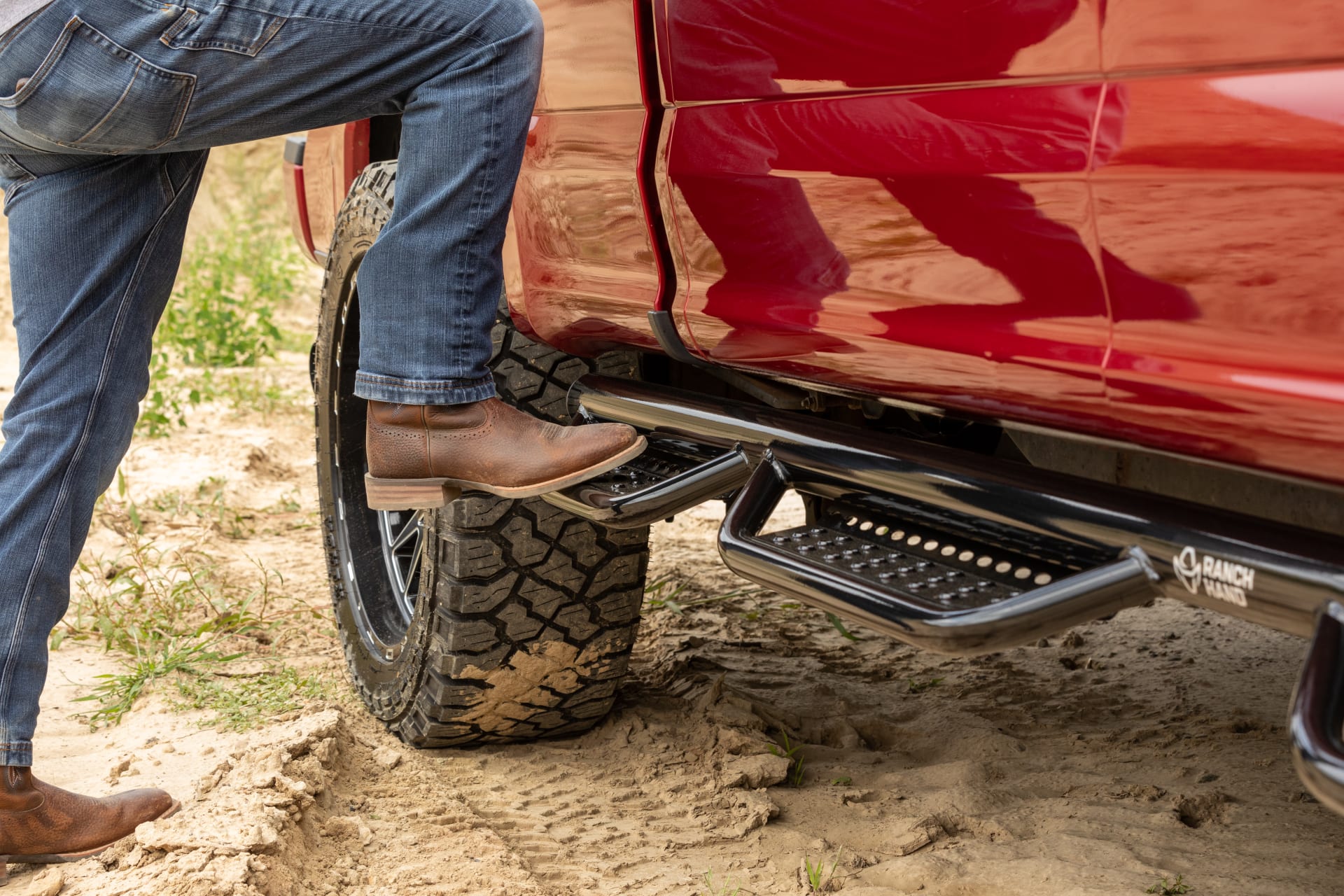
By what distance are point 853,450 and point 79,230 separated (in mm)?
1219

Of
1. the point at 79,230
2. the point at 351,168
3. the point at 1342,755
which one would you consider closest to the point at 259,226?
the point at 351,168

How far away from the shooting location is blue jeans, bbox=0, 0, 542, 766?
5.16ft

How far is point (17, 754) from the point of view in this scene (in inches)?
76.5

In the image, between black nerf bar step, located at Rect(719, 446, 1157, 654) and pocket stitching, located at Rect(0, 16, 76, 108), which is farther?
pocket stitching, located at Rect(0, 16, 76, 108)

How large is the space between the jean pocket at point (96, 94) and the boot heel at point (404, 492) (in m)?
0.55

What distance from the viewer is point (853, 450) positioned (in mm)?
1665

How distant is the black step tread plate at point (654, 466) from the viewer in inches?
75.6

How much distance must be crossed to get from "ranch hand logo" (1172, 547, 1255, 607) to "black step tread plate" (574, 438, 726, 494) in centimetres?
78

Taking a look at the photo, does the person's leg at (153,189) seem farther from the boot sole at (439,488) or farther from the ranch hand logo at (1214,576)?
the ranch hand logo at (1214,576)

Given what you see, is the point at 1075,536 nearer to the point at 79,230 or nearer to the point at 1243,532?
the point at 1243,532

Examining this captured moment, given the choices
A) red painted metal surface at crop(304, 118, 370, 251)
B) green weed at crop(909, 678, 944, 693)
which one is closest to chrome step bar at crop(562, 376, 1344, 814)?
green weed at crop(909, 678, 944, 693)

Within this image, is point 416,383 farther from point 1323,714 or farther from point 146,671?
point 146,671

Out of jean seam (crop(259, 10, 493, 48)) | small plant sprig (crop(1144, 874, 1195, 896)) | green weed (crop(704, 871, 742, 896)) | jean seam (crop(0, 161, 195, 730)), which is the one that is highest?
jean seam (crop(259, 10, 493, 48))

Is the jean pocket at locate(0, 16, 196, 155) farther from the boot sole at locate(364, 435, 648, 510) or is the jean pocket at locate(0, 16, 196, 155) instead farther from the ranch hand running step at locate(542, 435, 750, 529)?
the ranch hand running step at locate(542, 435, 750, 529)
